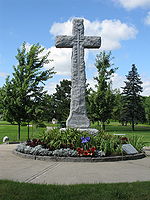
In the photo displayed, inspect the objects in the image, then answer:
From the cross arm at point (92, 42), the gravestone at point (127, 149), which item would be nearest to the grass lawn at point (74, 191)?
the gravestone at point (127, 149)

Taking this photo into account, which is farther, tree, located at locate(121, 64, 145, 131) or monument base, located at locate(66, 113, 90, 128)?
tree, located at locate(121, 64, 145, 131)

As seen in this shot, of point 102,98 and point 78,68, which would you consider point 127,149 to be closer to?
point 78,68

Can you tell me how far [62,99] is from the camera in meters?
48.2

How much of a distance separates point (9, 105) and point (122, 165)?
1109 centimetres

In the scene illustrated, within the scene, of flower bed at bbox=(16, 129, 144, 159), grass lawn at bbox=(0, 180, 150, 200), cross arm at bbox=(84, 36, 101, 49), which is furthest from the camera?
cross arm at bbox=(84, 36, 101, 49)

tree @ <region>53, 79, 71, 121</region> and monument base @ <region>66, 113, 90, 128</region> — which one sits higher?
tree @ <region>53, 79, 71, 121</region>

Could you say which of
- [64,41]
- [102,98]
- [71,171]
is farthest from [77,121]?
[102,98]

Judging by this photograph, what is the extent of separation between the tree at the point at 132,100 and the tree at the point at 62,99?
437 inches

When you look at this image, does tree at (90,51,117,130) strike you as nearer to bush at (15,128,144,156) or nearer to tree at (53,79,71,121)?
tree at (53,79,71,121)

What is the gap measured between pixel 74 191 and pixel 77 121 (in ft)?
18.2

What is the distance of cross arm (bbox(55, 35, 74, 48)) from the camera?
32.1ft

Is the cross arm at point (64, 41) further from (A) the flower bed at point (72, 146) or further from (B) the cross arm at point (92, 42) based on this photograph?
(A) the flower bed at point (72, 146)

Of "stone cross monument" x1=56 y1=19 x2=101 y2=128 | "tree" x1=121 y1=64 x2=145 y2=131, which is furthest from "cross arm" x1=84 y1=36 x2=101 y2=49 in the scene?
"tree" x1=121 y1=64 x2=145 y2=131

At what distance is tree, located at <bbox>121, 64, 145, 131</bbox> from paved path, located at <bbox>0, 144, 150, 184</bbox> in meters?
35.9
